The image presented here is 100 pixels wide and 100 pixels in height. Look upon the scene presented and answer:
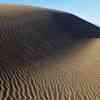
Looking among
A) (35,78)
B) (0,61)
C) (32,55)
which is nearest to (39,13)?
(32,55)

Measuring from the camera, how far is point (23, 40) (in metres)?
13.6

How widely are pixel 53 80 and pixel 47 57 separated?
248 cm

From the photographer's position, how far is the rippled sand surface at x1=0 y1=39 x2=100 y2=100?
8.80 metres

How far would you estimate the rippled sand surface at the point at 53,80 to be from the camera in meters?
8.80

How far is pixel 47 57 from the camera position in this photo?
12.3m

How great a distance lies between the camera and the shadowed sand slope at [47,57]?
29.9 ft

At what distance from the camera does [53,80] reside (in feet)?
32.6

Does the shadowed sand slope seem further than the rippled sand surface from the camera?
Yes

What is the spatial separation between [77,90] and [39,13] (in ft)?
34.3

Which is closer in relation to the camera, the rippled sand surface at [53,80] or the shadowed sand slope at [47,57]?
the rippled sand surface at [53,80]

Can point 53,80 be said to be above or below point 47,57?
above

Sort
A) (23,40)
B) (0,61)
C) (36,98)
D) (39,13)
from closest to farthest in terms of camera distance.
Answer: (36,98), (0,61), (23,40), (39,13)

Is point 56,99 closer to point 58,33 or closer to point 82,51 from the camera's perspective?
point 82,51

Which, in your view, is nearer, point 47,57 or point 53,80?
point 53,80
